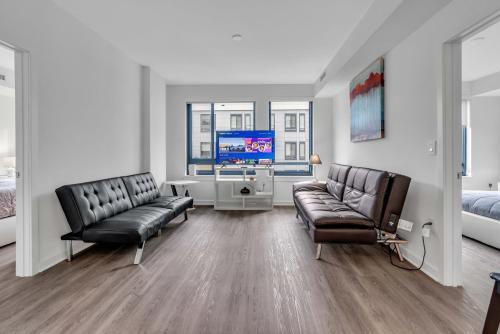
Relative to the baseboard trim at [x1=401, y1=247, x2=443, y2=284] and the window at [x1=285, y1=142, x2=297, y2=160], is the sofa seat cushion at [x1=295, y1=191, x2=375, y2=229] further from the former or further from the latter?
the window at [x1=285, y1=142, x2=297, y2=160]

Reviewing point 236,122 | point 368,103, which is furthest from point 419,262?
point 236,122

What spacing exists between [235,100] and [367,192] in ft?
11.5

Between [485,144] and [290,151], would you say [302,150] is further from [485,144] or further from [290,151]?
[485,144]

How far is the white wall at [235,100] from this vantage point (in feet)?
17.6

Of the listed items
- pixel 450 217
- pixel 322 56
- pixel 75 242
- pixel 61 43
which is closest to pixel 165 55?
pixel 61 43

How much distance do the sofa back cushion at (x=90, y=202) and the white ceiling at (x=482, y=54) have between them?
4.46 metres

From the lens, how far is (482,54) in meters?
3.49

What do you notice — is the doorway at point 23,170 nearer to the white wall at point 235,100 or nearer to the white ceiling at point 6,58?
the white ceiling at point 6,58

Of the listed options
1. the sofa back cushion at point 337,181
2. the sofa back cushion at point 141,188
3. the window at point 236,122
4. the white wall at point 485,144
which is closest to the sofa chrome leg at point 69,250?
the sofa back cushion at point 141,188

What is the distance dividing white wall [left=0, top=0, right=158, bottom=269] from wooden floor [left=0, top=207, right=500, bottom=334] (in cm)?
61

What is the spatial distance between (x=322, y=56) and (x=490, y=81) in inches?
129

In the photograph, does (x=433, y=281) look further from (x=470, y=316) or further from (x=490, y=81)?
(x=490, y=81)


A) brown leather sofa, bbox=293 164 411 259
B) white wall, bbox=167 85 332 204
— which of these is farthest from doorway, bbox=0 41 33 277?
white wall, bbox=167 85 332 204

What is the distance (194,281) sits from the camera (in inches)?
84.7
